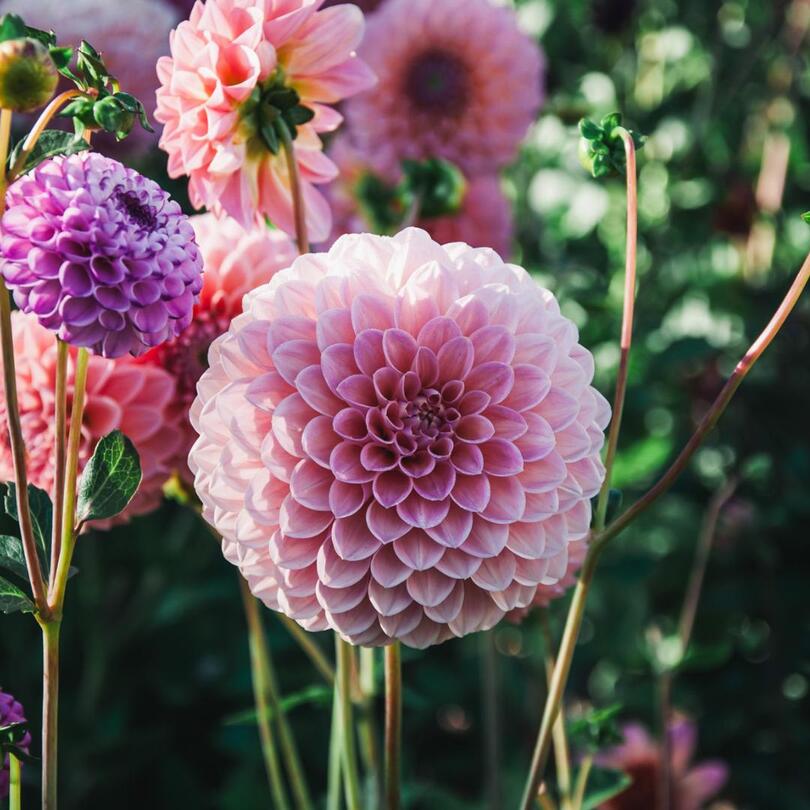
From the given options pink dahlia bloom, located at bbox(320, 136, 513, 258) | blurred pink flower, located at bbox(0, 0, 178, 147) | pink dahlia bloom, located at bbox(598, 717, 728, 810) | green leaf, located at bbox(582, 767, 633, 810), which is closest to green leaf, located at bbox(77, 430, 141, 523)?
green leaf, located at bbox(582, 767, 633, 810)

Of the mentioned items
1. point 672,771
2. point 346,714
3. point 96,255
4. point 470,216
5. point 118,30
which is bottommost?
point 672,771

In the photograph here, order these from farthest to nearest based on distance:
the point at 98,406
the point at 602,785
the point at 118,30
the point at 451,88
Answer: the point at 451,88, the point at 118,30, the point at 602,785, the point at 98,406

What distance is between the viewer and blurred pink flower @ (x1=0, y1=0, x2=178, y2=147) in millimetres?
927

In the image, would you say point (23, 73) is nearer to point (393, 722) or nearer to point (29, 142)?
point (29, 142)

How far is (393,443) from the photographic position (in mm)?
492

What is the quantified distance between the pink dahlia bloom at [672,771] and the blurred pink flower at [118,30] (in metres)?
0.82

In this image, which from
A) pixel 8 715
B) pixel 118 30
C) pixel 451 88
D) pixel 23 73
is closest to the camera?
pixel 23 73

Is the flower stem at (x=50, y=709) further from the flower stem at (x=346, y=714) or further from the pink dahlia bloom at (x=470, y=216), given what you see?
the pink dahlia bloom at (x=470, y=216)

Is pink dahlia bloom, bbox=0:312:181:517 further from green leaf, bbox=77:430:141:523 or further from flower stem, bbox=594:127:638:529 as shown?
flower stem, bbox=594:127:638:529

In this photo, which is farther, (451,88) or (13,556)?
(451,88)

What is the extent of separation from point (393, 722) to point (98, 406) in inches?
9.7

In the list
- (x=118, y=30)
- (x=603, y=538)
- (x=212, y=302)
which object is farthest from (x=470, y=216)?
(x=603, y=538)

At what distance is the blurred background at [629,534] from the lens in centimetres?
119

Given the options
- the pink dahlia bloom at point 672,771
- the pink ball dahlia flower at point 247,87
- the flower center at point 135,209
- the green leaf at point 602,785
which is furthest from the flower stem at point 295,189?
the pink dahlia bloom at point 672,771
